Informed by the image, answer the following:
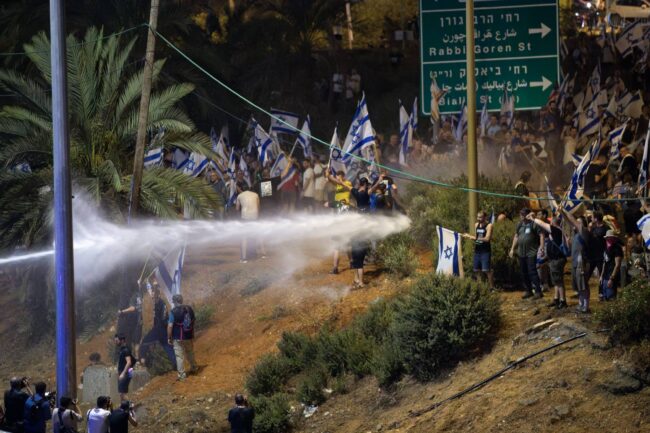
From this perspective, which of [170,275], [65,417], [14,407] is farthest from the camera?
[170,275]

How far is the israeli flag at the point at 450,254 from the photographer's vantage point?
21516 millimetres

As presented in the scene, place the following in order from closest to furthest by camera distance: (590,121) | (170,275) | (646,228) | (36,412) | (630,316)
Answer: (630,316) → (36,412) → (646,228) → (170,275) → (590,121)

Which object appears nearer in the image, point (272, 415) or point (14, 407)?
point (14, 407)

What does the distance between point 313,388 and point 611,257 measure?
571 centimetres

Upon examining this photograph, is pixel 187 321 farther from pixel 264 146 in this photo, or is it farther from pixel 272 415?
pixel 264 146

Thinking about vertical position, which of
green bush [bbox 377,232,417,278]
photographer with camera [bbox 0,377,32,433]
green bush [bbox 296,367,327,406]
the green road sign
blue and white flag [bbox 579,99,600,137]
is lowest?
green bush [bbox 296,367,327,406]

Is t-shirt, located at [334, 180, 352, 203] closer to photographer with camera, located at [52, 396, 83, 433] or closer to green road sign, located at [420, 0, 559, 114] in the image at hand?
green road sign, located at [420, 0, 559, 114]

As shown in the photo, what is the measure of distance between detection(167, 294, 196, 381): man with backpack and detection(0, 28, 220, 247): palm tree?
302 cm

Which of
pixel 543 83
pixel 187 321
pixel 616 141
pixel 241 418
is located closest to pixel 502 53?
pixel 543 83

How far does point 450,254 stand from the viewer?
21.8 metres

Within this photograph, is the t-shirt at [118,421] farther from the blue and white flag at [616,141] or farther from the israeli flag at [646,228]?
the blue and white flag at [616,141]

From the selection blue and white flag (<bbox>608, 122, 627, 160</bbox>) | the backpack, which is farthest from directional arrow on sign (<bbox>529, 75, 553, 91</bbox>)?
the backpack

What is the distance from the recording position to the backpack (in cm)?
2358

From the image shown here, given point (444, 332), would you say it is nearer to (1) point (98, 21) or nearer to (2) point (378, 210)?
(2) point (378, 210)
